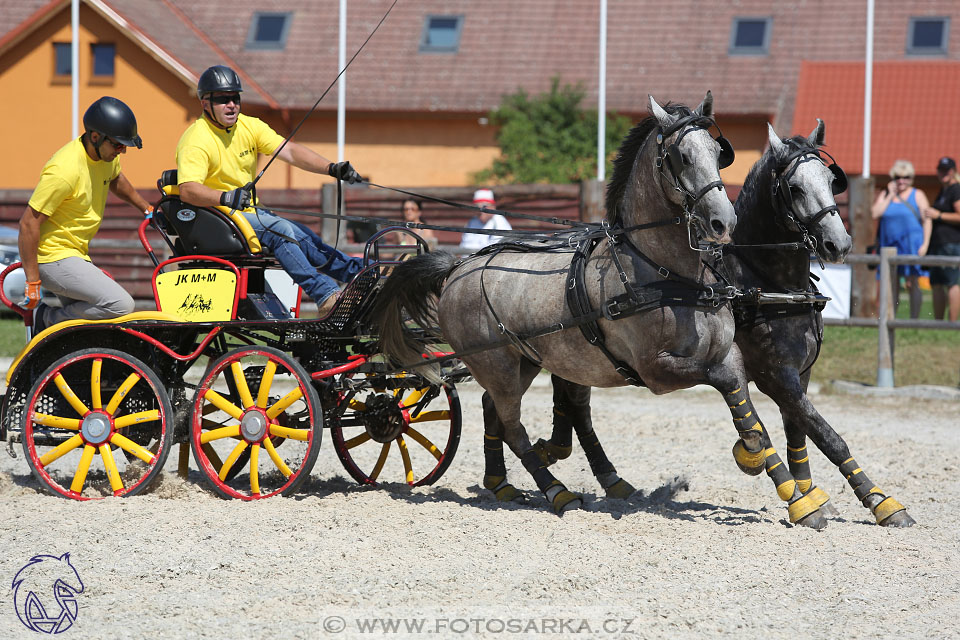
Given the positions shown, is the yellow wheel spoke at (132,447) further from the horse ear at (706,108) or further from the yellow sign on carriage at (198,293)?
the horse ear at (706,108)

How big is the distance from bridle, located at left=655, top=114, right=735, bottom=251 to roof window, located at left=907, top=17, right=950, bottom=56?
21903 millimetres

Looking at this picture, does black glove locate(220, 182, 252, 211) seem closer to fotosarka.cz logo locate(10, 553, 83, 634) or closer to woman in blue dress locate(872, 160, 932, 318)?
fotosarka.cz logo locate(10, 553, 83, 634)

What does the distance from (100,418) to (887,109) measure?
21691 millimetres

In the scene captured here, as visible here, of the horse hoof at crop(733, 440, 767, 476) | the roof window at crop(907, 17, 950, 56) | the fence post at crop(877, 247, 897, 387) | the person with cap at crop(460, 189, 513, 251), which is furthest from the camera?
the roof window at crop(907, 17, 950, 56)

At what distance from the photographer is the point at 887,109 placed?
24.3 meters

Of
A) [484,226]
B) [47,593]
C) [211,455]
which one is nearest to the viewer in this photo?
[47,593]

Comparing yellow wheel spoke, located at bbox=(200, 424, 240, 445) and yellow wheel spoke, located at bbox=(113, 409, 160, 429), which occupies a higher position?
yellow wheel spoke, located at bbox=(113, 409, 160, 429)

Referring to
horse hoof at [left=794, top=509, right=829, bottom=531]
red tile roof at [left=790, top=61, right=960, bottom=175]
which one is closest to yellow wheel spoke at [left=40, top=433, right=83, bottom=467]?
horse hoof at [left=794, top=509, right=829, bottom=531]

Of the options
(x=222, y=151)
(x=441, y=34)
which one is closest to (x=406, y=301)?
(x=222, y=151)

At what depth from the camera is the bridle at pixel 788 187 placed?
5.45 m

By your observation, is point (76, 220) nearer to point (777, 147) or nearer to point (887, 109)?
point (777, 147)

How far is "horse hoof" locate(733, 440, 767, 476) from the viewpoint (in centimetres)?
526

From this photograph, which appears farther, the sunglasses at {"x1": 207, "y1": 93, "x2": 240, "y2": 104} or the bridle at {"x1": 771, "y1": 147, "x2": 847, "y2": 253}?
the sunglasses at {"x1": 207, "y1": 93, "x2": 240, "y2": 104}

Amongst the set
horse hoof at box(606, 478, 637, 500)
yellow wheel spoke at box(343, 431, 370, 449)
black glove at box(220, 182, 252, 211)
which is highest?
black glove at box(220, 182, 252, 211)
